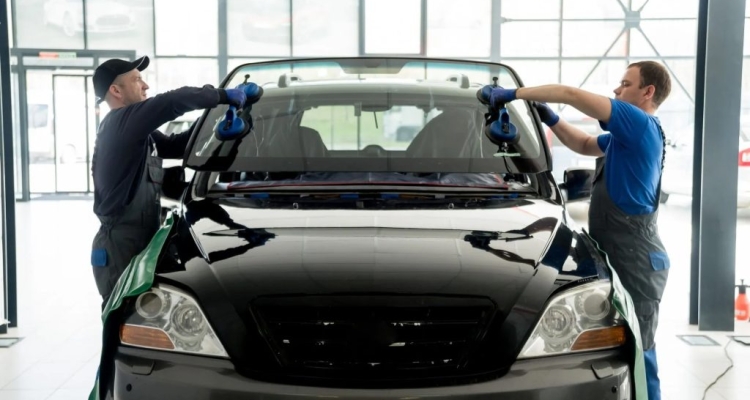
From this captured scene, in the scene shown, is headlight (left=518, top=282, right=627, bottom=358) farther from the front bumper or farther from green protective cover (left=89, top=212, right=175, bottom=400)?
green protective cover (left=89, top=212, right=175, bottom=400)

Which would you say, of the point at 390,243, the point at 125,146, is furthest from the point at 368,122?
the point at 390,243

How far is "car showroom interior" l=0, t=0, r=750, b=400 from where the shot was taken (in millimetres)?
1801

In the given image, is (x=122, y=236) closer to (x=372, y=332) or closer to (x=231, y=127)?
(x=231, y=127)

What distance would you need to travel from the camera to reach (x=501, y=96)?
2803mm

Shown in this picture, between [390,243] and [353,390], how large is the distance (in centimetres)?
47

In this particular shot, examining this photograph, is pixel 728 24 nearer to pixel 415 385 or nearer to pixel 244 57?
pixel 415 385

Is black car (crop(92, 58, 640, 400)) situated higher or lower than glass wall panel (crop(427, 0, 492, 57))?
lower

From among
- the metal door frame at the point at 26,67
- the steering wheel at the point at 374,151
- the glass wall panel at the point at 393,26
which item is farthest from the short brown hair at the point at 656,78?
the metal door frame at the point at 26,67

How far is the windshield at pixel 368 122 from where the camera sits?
270 cm

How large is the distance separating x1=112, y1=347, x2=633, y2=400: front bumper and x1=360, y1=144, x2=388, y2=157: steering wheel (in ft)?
3.88

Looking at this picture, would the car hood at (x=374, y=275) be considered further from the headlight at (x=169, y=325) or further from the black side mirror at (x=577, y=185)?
the black side mirror at (x=577, y=185)

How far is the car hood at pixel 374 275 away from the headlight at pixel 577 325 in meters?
0.04

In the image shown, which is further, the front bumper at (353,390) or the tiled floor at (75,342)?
the tiled floor at (75,342)

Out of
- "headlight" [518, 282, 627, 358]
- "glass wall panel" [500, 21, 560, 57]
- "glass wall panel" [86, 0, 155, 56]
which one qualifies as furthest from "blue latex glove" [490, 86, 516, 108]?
"glass wall panel" [86, 0, 155, 56]
